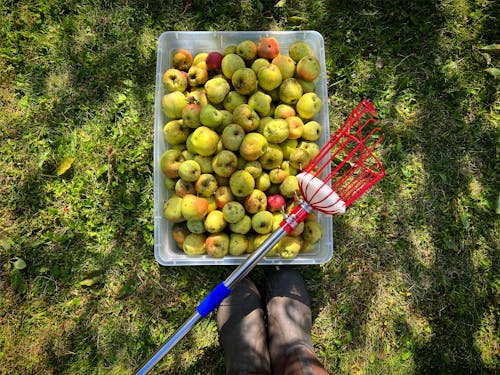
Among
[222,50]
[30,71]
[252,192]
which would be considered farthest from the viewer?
[30,71]

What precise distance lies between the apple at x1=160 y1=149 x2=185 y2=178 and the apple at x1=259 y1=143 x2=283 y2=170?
0.62 meters

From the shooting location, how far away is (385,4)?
369 centimetres

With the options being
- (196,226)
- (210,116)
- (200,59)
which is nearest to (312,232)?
(196,226)

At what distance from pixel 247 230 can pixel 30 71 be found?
2620 millimetres

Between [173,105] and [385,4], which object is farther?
[385,4]

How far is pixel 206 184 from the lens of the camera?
2.77 meters

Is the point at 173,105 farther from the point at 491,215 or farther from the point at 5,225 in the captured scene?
the point at 491,215

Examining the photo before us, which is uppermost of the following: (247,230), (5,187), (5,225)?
(247,230)

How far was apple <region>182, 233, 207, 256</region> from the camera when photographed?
2.92 meters

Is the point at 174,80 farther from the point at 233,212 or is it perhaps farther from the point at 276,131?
the point at 233,212

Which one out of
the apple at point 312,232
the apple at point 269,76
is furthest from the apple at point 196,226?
the apple at point 269,76

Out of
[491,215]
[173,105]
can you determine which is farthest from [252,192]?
[491,215]

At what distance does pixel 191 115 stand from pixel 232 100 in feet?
1.12

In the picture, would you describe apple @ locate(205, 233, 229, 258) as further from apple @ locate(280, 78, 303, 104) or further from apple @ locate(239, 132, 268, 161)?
apple @ locate(280, 78, 303, 104)
